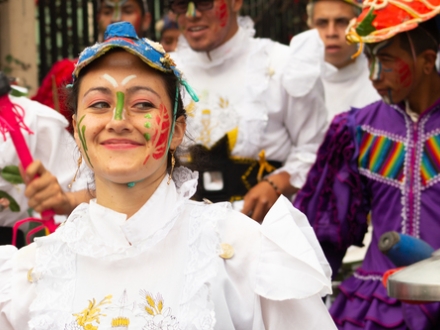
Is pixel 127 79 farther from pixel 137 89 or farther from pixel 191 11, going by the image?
pixel 191 11

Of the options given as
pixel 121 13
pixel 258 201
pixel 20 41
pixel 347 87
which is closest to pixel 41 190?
pixel 258 201

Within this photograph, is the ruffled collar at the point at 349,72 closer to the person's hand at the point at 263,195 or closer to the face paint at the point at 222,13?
the face paint at the point at 222,13

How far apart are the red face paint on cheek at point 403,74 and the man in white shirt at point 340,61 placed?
1.92 metres

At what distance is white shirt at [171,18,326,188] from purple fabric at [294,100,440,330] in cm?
61

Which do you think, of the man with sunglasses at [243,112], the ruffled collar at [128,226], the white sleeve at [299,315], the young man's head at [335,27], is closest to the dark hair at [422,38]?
the man with sunglasses at [243,112]

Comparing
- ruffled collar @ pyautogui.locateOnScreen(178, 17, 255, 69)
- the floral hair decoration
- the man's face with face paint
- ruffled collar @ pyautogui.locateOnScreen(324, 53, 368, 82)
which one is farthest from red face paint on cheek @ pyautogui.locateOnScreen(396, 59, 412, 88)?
ruffled collar @ pyautogui.locateOnScreen(324, 53, 368, 82)

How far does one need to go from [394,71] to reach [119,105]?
5.48 ft

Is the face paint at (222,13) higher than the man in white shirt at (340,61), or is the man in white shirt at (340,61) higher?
the face paint at (222,13)

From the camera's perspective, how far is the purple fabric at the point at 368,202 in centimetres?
389

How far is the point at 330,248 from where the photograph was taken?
13.5ft

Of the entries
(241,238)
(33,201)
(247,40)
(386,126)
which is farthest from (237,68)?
(241,238)

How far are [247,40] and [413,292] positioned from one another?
2.61 m

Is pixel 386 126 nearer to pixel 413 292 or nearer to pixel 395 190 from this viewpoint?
pixel 395 190

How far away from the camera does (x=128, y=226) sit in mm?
2715
